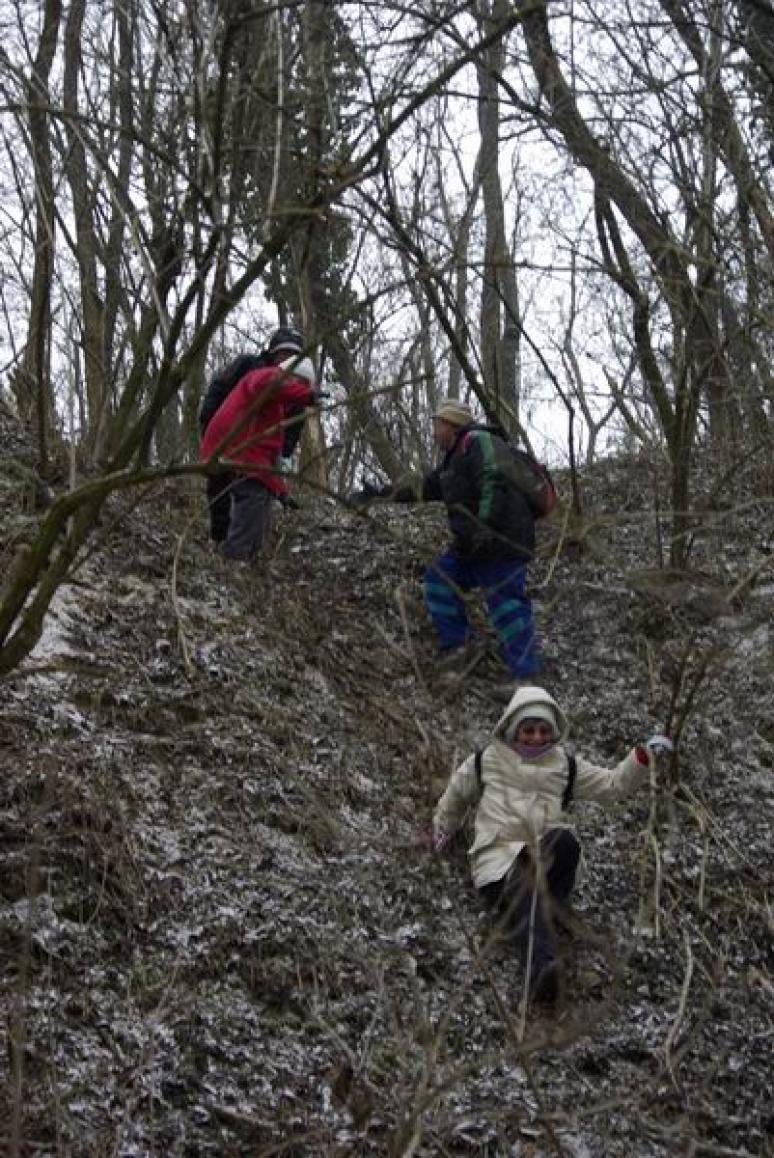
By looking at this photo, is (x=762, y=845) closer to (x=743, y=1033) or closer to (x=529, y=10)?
(x=743, y=1033)

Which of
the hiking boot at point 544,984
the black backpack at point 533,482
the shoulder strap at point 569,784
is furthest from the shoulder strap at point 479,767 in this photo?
the black backpack at point 533,482

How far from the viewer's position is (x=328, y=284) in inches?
483

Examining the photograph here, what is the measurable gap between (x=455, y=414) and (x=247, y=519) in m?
1.28

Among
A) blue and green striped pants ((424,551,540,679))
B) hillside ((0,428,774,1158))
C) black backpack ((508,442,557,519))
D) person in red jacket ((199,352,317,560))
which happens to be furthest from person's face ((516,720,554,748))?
person in red jacket ((199,352,317,560))

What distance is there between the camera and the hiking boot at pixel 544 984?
189 inches

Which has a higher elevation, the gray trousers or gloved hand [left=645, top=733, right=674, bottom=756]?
the gray trousers

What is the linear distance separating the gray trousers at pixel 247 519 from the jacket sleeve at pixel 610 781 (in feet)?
8.62

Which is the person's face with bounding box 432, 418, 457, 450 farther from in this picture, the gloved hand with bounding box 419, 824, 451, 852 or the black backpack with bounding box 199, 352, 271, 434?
the gloved hand with bounding box 419, 824, 451, 852

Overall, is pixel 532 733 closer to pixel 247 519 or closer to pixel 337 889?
pixel 337 889

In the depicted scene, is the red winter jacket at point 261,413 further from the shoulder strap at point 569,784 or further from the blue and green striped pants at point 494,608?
the shoulder strap at point 569,784

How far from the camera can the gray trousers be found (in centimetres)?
747

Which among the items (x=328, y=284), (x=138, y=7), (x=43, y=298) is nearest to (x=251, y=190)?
(x=43, y=298)

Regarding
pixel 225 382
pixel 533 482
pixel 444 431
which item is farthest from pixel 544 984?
pixel 225 382

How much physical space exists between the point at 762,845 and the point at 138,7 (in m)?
4.20
